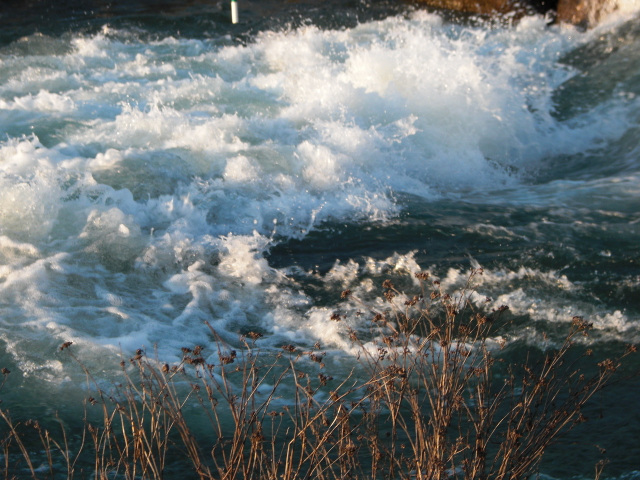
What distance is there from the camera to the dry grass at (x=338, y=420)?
7.26ft

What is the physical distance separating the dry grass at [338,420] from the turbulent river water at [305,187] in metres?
0.33

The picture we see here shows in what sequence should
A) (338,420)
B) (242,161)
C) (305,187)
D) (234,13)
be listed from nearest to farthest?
(338,420), (305,187), (242,161), (234,13)

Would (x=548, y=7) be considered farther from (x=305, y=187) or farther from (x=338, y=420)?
(x=338, y=420)

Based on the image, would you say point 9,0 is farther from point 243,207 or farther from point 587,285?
point 587,285

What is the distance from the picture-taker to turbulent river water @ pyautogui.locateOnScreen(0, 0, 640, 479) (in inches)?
170

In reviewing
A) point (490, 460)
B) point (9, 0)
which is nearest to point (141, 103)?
point (490, 460)

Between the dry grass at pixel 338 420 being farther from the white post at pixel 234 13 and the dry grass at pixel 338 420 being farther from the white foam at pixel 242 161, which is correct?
the white post at pixel 234 13

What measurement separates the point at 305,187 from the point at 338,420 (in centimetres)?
405

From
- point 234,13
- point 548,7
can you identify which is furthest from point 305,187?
point 548,7

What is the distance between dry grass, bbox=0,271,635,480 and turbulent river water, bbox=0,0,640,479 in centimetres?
33

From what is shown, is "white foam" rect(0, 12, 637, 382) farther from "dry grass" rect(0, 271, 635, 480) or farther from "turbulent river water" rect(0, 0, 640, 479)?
"dry grass" rect(0, 271, 635, 480)

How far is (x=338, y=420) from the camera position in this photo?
233 cm

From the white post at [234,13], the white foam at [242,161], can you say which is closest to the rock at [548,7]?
the white foam at [242,161]

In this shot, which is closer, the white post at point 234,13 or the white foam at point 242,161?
the white foam at point 242,161
